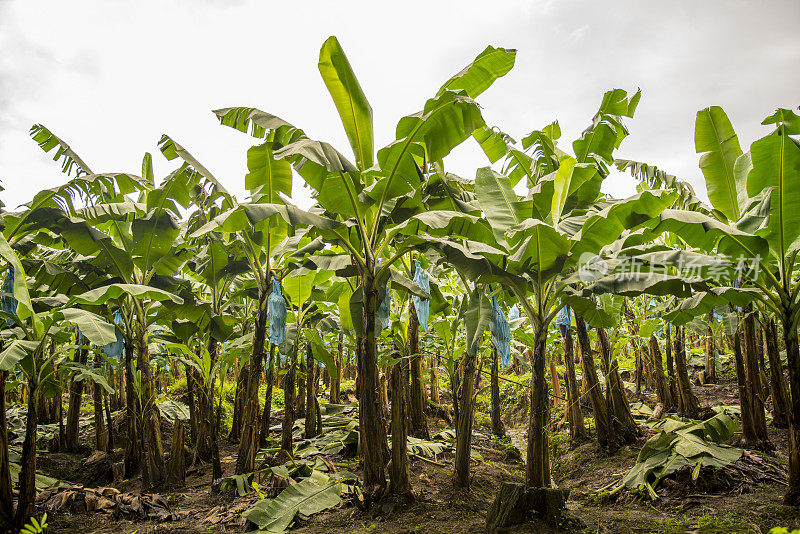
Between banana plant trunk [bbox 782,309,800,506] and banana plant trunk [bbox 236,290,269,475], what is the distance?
15.9 feet

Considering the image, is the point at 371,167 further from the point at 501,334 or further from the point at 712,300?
the point at 712,300

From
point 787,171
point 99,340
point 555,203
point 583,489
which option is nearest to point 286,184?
point 99,340

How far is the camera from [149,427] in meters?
5.79

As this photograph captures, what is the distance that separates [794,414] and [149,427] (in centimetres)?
660

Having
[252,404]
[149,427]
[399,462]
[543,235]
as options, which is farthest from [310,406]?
[543,235]

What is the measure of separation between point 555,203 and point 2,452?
547 cm

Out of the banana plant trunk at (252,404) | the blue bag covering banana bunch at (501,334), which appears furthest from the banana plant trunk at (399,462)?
the banana plant trunk at (252,404)

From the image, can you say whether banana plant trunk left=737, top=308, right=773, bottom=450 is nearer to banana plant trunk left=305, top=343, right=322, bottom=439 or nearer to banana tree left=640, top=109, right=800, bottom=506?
banana tree left=640, top=109, right=800, bottom=506

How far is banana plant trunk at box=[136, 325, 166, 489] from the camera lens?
220 inches

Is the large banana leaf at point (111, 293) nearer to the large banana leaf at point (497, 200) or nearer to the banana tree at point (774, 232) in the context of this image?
the large banana leaf at point (497, 200)

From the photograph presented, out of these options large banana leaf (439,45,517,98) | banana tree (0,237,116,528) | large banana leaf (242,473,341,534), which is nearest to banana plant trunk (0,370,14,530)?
banana tree (0,237,116,528)

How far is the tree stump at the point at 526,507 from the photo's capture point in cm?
342

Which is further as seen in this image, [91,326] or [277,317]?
[277,317]

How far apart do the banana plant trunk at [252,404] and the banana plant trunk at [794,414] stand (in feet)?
15.9
